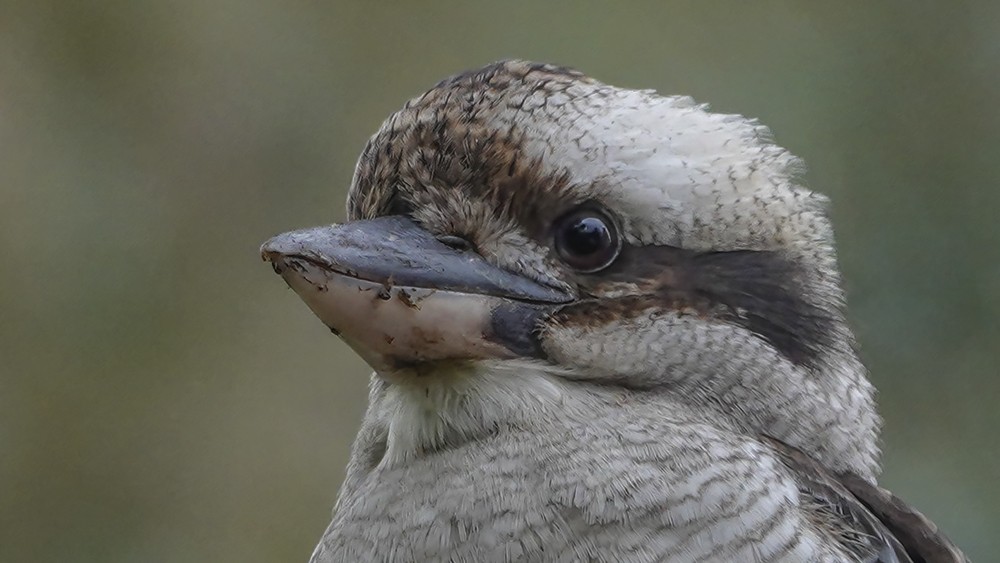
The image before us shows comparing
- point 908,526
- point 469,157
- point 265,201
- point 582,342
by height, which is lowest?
point 265,201

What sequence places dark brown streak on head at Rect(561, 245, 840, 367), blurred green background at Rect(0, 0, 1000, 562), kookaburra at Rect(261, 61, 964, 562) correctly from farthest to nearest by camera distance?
blurred green background at Rect(0, 0, 1000, 562)
dark brown streak on head at Rect(561, 245, 840, 367)
kookaburra at Rect(261, 61, 964, 562)

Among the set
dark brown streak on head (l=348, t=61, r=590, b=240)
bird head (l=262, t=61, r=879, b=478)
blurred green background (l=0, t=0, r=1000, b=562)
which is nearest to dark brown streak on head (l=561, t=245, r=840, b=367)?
bird head (l=262, t=61, r=879, b=478)

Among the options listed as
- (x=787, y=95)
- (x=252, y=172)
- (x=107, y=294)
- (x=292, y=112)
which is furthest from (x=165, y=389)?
(x=787, y=95)

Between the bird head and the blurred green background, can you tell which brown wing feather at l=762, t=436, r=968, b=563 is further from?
the blurred green background

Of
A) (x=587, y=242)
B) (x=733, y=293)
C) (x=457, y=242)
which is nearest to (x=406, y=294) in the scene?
(x=457, y=242)

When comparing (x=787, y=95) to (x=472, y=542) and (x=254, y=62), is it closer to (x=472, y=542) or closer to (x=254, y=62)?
(x=254, y=62)

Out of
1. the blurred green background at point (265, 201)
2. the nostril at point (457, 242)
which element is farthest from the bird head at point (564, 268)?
the blurred green background at point (265, 201)

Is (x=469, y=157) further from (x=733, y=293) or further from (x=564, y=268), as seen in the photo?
(x=733, y=293)

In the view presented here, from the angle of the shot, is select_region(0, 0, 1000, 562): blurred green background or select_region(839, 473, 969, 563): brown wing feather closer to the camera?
select_region(839, 473, 969, 563): brown wing feather
